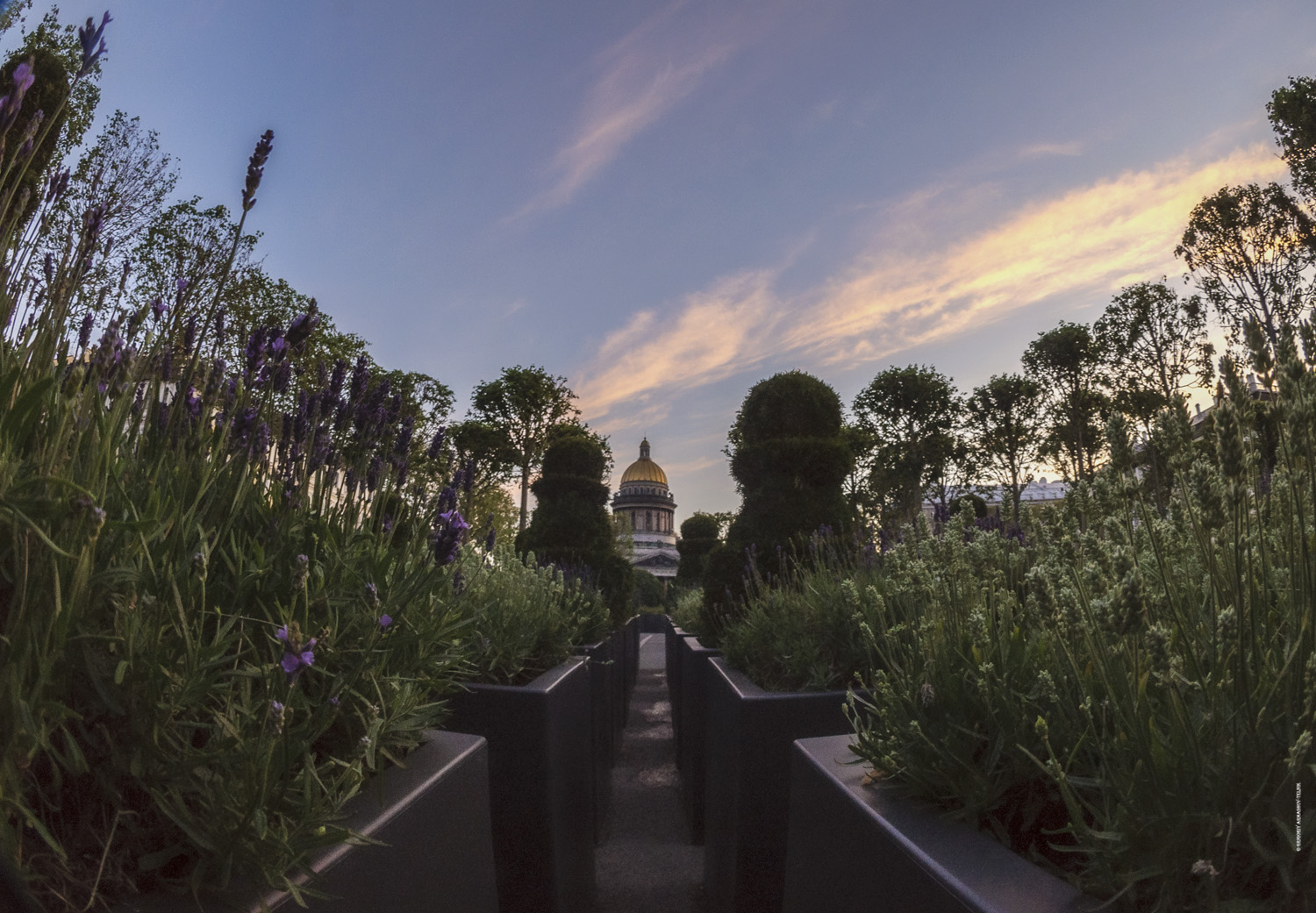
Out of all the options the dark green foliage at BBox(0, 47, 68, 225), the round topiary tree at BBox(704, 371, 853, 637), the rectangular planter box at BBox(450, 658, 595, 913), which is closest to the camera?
the dark green foliage at BBox(0, 47, 68, 225)

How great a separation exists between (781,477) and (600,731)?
3.30 meters

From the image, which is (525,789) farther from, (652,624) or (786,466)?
(652,624)

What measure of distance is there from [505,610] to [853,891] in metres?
2.55

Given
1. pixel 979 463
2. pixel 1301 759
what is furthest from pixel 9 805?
pixel 979 463

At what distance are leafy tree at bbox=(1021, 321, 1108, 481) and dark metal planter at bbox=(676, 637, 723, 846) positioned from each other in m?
22.1

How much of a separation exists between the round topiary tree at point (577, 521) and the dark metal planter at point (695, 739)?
444 centimetres

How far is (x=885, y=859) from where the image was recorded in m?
1.41

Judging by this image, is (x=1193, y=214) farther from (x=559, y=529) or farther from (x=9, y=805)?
(x=9, y=805)

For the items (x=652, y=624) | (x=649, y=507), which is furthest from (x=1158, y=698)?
(x=649, y=507)

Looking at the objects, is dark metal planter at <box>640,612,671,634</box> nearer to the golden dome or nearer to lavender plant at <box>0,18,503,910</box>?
lavender plant at <box>0,18,503,910</box>

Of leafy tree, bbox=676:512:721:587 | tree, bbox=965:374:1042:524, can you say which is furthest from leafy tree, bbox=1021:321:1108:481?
leafy tree, bbox=676:512:721:587

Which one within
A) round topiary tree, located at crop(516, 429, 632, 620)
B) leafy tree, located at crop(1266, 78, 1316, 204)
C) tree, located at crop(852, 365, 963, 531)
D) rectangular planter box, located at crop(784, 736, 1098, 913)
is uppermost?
leafy tree, located at crop(1266, 78, 1316, 204)

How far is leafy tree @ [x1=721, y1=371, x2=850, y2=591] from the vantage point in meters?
6.91

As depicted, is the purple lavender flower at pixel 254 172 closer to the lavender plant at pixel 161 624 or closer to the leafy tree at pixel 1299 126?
the lavender plant at pixel 161 624
